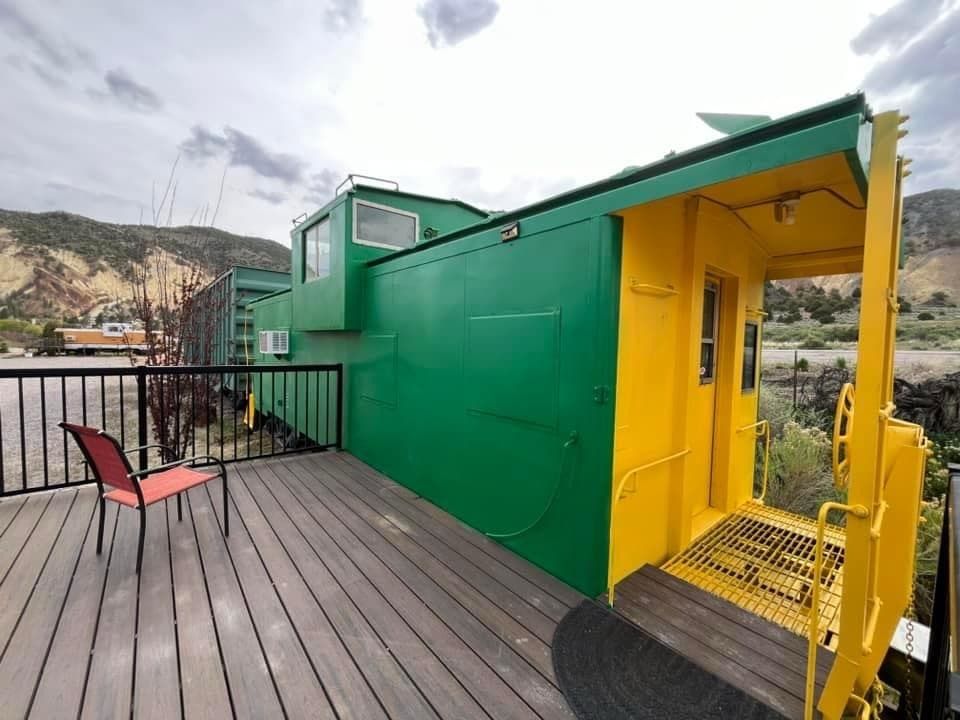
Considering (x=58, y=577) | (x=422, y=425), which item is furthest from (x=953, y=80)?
(x=58, y=577)

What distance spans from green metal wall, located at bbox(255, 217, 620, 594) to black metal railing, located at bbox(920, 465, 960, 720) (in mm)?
1166

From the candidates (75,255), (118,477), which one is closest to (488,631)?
(118,477)

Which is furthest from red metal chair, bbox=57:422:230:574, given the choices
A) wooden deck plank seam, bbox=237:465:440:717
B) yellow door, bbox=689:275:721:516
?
A: yellow door, bbox=689:275:721:516

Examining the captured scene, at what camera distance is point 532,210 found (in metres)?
2.42

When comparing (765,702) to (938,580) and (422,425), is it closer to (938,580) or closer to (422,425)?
(938,580)

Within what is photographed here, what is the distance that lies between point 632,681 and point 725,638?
1.87 feet

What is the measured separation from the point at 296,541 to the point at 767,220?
378 centimetres

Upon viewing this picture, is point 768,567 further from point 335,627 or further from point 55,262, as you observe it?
point 55,262

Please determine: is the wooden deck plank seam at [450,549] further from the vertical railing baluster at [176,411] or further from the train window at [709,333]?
the vertical railing baluster at [176,411]

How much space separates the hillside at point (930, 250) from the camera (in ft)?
48.0

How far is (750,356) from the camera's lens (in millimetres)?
3449

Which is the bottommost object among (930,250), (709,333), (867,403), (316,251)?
(867,403)

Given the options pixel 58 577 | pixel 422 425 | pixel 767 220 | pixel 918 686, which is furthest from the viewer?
pixel 422 425

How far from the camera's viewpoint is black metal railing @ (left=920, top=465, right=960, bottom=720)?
0.88 metres
